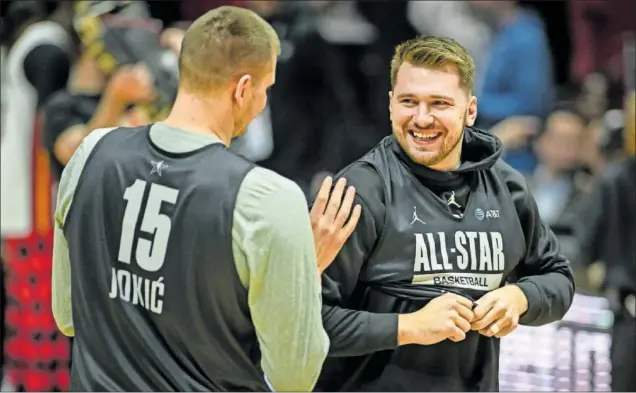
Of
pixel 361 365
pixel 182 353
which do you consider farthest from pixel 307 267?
pixel 361 365

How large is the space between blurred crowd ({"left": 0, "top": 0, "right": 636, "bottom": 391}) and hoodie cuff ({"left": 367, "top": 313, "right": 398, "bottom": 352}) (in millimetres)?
2056

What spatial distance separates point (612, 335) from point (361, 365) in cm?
204

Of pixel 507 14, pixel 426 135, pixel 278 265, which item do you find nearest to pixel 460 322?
pixel 426 135

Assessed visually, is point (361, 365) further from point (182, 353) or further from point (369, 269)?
point (182, 353)

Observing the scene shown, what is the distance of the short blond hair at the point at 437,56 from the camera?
9.98 ft

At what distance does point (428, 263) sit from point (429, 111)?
38cm

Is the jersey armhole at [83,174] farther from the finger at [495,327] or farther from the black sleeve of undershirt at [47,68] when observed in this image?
the black sleeve of undershirt at [47,68]

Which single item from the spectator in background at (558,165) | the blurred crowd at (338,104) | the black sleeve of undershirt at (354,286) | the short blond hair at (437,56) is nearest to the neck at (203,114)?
the black sleeve of undershirt at (354,286)

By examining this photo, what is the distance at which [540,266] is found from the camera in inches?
128

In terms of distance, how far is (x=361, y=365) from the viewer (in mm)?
3154

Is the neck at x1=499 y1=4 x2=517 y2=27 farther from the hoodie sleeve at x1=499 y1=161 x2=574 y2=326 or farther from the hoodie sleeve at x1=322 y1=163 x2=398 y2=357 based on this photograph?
the hoodie sleeve at x1=322 y1=163 x2=398 y2=357

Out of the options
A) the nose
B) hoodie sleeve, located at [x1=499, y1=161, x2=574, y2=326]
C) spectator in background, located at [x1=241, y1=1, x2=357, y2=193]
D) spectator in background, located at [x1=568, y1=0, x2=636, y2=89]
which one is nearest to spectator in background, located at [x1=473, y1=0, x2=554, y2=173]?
spectator in background, located at [x1=568, y1=0, x2=636, y2=89]

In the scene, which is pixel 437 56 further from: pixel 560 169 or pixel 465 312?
pixel 560 169

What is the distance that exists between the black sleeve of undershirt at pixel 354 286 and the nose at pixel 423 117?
0.18 meters
